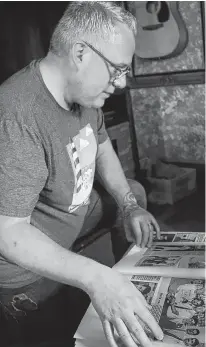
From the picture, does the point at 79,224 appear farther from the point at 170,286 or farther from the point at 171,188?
the point at 171,188

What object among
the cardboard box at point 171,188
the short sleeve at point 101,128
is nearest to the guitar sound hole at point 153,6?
the cardboard box at point 171,188

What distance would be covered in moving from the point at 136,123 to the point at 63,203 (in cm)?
243

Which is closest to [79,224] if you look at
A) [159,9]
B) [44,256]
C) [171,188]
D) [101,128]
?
[101,128]

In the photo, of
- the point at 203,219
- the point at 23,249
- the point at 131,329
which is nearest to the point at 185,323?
the point at 131,329

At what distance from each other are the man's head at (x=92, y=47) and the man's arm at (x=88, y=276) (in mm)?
437

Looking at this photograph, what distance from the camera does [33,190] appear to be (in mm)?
1063

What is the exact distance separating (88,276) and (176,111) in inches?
108

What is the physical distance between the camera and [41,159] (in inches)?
43.8

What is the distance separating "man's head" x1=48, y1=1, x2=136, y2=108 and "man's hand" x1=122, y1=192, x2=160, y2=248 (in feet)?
1.49

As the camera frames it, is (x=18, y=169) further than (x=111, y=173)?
No

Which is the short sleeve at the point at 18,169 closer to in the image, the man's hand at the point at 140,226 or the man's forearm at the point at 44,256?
the man's forearm at the point at 44,256

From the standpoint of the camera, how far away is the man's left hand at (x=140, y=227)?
1.38 m

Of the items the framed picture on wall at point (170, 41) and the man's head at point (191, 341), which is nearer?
the man's head at point (191, 341)

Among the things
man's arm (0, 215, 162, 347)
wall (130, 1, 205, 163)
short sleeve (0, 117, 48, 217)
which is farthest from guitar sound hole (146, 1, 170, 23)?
man's arm (0, 215, 162, 347)
